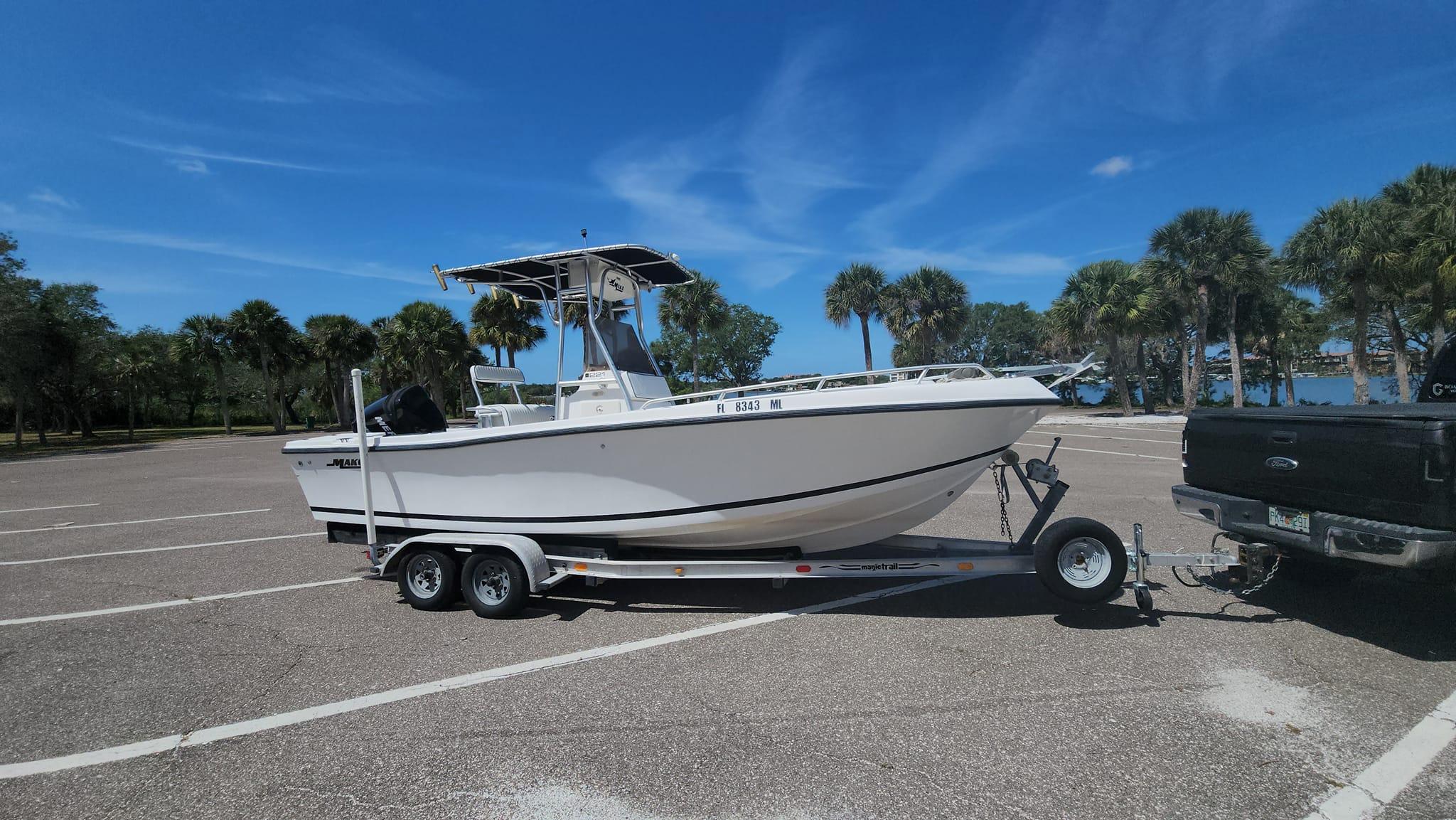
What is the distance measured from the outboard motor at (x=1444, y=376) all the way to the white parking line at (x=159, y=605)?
874cm

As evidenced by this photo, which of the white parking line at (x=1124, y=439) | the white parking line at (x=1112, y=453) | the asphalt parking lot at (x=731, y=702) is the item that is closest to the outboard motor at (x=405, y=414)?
the asphalt parking lot at (x=731, y=702)

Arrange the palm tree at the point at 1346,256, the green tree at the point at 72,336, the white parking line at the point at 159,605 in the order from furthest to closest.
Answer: the green tree at the point at 72,336, the palm tree at the point at 1346,256, the white parking line at the point at 159,605

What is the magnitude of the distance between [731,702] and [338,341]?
145 ft

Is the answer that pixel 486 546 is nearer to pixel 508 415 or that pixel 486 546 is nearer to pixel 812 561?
pixel 508 415

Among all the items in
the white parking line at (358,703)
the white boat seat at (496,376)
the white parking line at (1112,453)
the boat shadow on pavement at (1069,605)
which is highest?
the white boat seat at (496,376)

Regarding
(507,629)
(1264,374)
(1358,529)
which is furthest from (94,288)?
(1264,374)

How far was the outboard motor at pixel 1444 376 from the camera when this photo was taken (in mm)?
4688

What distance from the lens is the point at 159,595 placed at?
5.18 metres

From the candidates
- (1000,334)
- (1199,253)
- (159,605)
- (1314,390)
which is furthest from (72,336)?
(1314,390)

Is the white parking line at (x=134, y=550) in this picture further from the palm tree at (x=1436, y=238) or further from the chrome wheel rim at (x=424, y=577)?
the palm tree at (x=1436, y=238)

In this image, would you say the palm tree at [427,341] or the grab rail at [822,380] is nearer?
the grab rail at [822,380]

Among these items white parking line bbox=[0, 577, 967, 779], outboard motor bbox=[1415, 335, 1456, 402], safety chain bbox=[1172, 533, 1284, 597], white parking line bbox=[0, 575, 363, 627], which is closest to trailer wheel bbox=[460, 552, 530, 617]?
white parking line bbox=[0, 577, 967, 779]

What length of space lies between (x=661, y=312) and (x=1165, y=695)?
36051 mm

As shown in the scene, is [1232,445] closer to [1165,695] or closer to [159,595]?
[1165,695]
